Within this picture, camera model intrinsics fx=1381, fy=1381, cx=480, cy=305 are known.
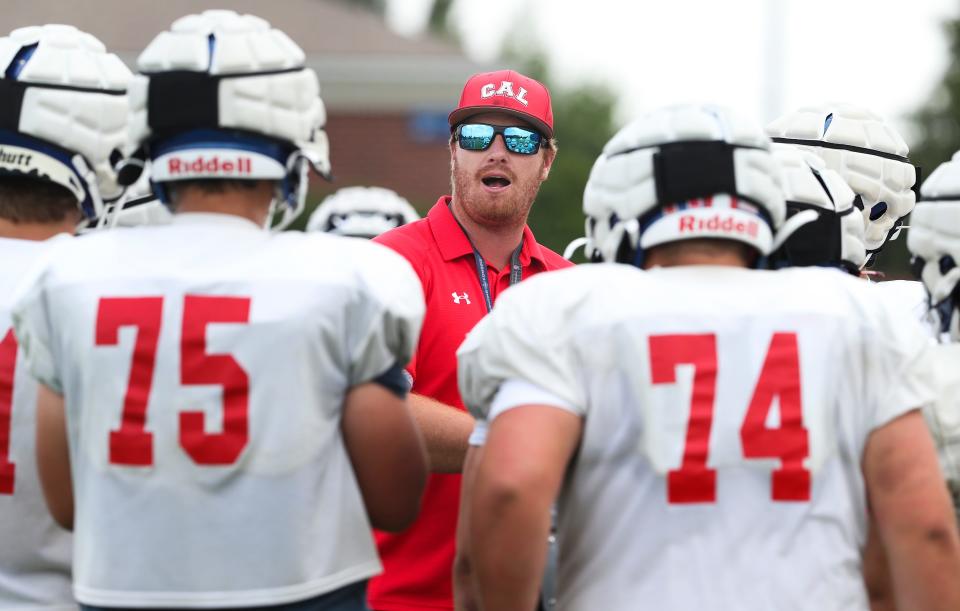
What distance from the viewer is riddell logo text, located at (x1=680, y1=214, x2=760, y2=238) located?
2973mm

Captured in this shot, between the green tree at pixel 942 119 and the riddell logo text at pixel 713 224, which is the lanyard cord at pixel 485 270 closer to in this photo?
the riddell logo text at pixel 713 224

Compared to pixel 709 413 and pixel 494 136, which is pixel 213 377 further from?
pixel 494 136

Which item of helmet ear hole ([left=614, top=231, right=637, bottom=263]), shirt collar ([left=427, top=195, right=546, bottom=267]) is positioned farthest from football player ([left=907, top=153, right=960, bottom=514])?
shirt collar ([left=427, top=195, right=546, bottom=267])

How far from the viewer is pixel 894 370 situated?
294 cm

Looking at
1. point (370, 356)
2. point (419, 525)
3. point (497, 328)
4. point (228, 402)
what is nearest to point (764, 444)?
point (497, 328)

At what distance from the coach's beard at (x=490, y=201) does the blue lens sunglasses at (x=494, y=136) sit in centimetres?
13

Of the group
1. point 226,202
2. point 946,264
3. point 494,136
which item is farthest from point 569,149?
point 226,202

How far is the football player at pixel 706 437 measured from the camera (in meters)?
2.84

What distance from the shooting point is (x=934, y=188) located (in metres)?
3.31

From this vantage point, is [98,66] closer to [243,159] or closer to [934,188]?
[243,159]

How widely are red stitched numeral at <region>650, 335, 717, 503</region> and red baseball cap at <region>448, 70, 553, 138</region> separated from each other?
2.49m

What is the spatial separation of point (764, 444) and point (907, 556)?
1.21 ft

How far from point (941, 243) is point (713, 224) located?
65 cm

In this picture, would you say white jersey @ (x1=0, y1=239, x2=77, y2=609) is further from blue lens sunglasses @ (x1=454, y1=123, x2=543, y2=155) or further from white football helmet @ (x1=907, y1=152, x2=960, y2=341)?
blue lens sunglasses @ (x1=454, y1=123, x2=543, y2=155)
